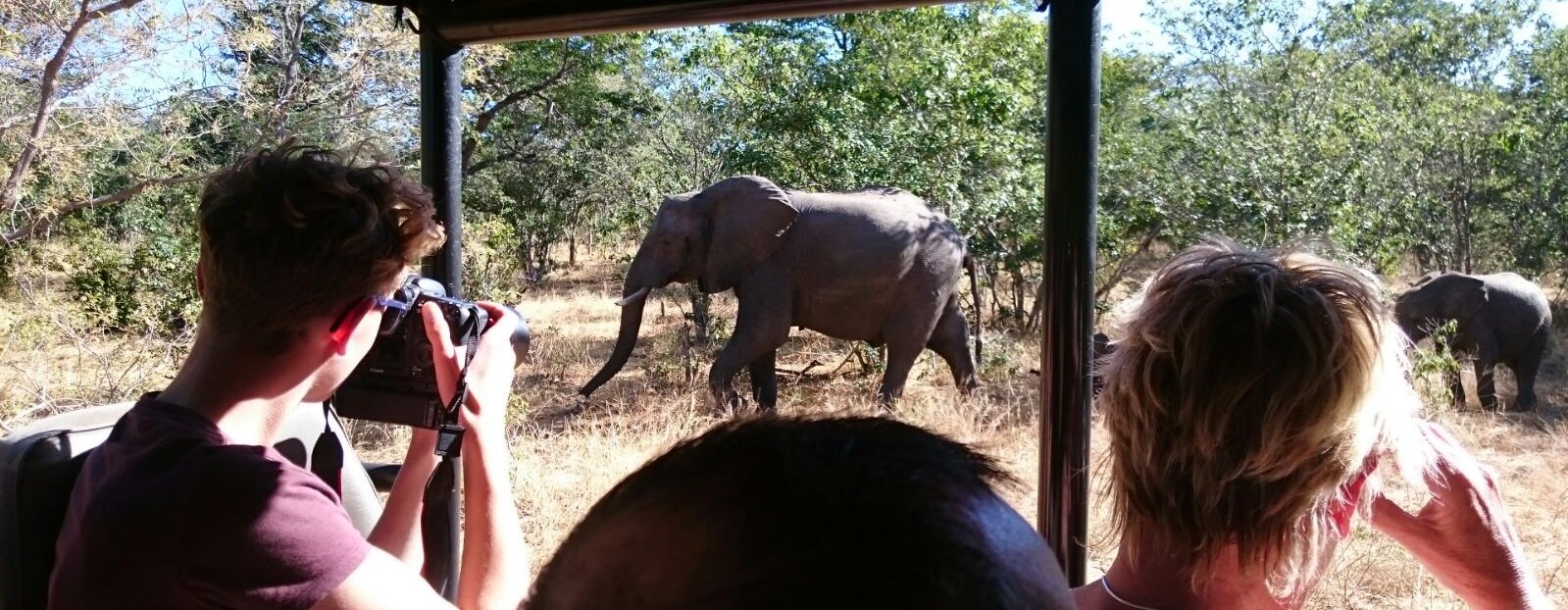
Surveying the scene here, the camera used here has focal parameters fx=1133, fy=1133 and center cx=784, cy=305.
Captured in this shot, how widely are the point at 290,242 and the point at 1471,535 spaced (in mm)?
1410

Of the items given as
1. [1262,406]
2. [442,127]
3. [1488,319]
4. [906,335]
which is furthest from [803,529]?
[1488,319]

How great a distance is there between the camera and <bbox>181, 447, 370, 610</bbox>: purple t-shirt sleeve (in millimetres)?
1184

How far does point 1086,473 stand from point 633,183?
10433mm

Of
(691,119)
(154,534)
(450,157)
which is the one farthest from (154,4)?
(154,534)

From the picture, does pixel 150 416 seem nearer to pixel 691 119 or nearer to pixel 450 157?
pixel 450 157

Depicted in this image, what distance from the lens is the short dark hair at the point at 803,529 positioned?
18.4 inches

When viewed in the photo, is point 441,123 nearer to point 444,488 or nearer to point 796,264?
point 444,488

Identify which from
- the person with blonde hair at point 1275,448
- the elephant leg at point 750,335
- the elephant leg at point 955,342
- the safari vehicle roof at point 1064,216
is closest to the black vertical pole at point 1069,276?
the safari vehicle roof at point 1064,216

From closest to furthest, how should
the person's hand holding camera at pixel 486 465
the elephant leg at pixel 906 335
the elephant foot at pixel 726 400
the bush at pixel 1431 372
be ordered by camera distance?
the person's hand holding camera at pixel 486 465 → the bush at pixel 1431 372 → the elephant foot at pixel 726 400 → the elephant leg at pixel 906 335

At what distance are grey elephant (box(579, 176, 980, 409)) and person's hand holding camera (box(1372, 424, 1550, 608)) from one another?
6509mm

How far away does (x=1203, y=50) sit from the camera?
948cm

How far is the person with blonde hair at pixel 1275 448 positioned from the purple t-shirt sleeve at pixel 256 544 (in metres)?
0.87

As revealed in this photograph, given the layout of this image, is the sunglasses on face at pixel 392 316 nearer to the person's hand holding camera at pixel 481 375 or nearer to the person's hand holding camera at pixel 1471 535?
the person's hand holding camera at pixel 481 375

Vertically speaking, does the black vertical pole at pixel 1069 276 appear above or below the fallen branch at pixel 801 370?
above
